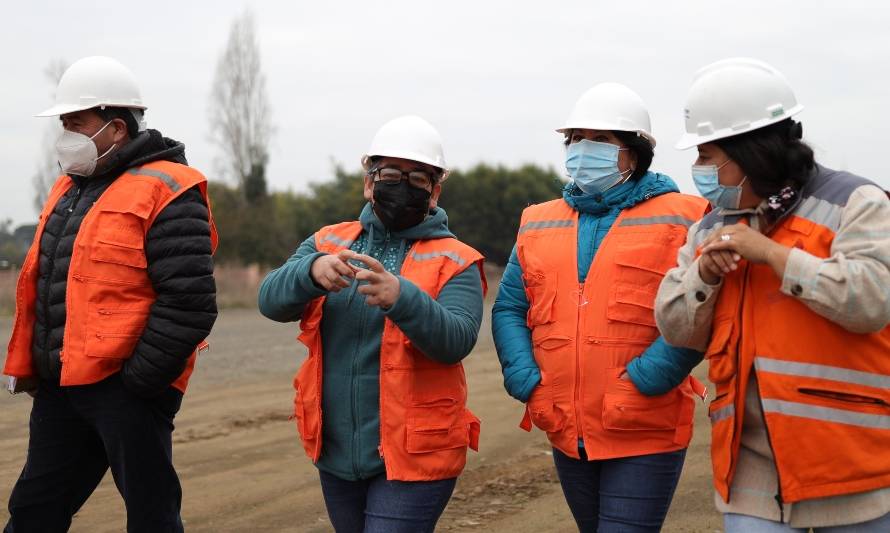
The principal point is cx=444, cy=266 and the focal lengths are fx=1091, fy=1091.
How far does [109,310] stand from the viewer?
476cm

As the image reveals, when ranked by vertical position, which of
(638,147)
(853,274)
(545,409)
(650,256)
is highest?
(638,147)

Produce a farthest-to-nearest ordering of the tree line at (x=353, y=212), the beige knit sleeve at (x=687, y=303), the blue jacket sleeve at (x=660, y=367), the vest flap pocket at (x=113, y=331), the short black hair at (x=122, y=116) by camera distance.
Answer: the tree line at (x=353, y=212)
the short black hair at (x=122, y=116)
the vest flap pocket at (x=113, y=331)
the blue jacket sleeve at (x=660, y=367)
the beige knit sleeve at (x=687, y=303)

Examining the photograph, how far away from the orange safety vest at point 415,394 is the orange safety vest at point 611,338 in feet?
1.14

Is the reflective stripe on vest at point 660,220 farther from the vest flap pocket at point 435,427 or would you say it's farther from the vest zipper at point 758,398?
the vest flap pocket at point 435,427

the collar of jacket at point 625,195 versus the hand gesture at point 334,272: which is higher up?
the collar of jacket at point 625,195

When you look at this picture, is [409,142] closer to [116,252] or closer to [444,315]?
[444,315]

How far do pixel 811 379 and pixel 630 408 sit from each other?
3.20 ft

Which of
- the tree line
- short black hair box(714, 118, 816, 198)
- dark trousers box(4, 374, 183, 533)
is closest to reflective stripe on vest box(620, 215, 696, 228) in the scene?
short black hair box(714, 118, 816, 198)

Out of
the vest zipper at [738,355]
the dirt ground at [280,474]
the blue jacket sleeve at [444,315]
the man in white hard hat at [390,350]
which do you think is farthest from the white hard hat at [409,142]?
the dirt ground at [280,474]

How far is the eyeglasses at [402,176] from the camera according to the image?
435 centimetres

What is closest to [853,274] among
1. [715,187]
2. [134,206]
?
[715,187]

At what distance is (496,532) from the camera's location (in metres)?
7.01

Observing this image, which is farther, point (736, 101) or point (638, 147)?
point (638, 147)

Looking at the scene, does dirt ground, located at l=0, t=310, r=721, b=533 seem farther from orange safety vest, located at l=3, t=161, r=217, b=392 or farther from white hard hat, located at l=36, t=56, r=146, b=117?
white hard hat, located at l=36, t=56, r=146, b=117
